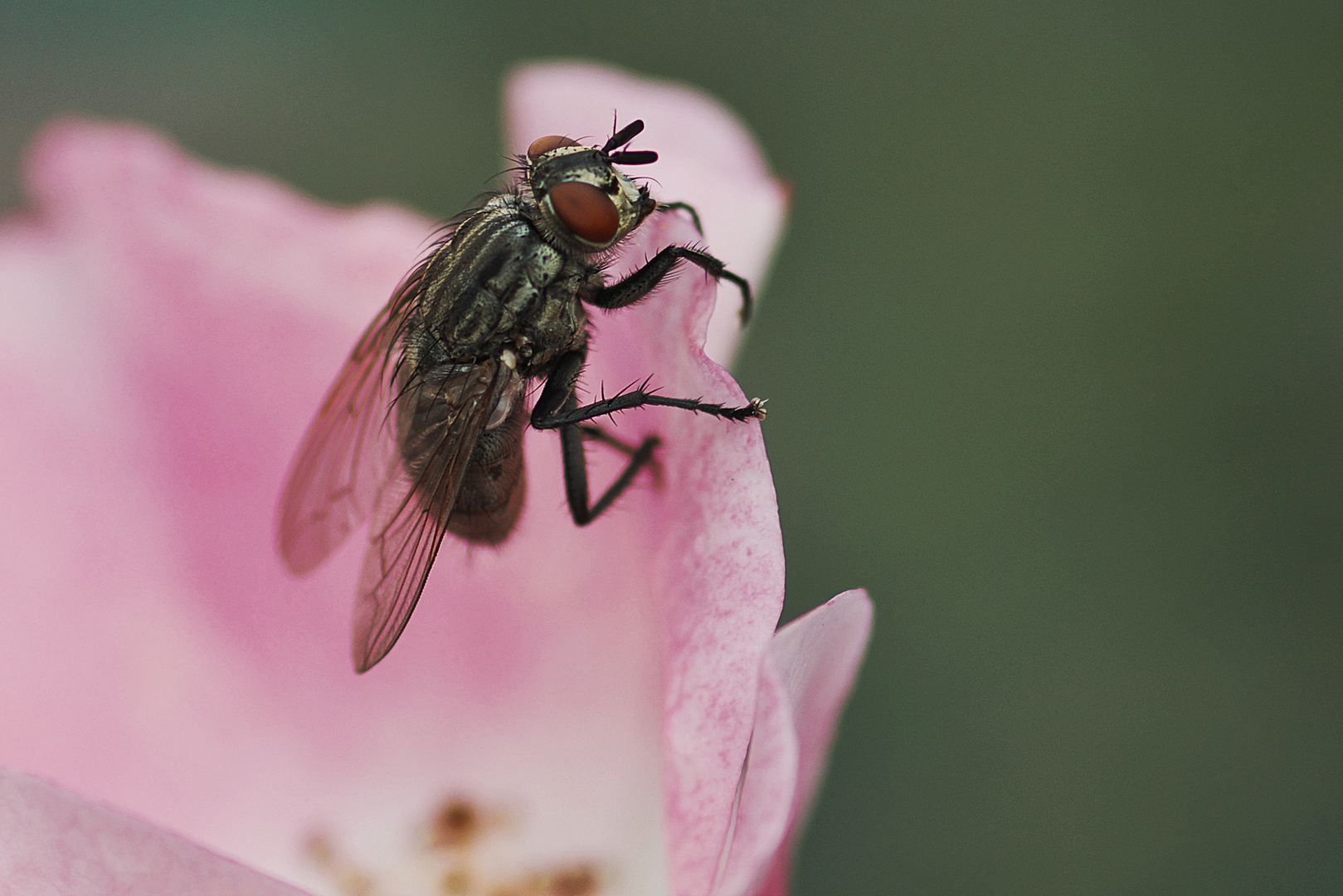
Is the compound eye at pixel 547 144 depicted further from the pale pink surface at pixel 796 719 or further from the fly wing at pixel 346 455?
the pale pink surface at pixel 796 719

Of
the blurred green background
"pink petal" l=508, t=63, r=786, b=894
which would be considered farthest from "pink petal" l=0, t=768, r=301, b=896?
the blurred green background

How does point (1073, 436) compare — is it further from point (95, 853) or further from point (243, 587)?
point (95, 853)

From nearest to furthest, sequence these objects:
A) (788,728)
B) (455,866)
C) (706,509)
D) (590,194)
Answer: (788,728) < (706,509) < (590,194) < (455,866)

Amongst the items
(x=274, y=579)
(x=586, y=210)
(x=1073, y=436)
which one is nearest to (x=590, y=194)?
(x=586, y=210)

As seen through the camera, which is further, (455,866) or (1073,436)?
(1073,436)

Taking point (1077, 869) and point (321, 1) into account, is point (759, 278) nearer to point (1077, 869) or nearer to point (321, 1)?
point (1077, 869)

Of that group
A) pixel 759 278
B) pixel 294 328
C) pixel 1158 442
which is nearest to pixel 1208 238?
pixel 1158 442
